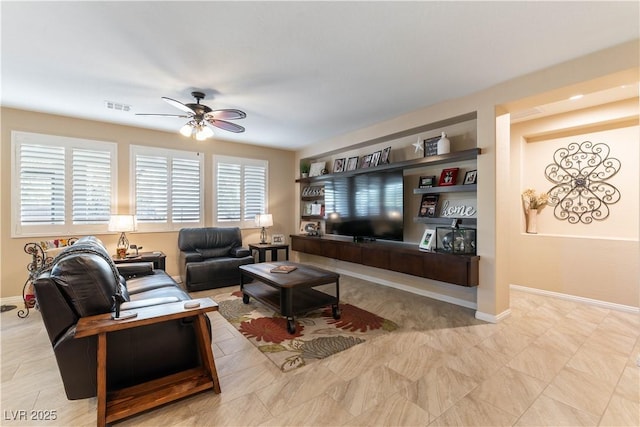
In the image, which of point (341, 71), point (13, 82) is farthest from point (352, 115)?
point (13, 82)

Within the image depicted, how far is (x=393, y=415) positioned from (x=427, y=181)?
3.10m

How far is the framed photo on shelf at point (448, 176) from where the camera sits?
149 inches

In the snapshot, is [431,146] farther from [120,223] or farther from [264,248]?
[120,223]

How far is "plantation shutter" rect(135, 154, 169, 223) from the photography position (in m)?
4.72

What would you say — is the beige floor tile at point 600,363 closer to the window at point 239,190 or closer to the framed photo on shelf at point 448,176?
the framed photo on shelf at point 448,176

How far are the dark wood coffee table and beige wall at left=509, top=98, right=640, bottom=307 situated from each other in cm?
315

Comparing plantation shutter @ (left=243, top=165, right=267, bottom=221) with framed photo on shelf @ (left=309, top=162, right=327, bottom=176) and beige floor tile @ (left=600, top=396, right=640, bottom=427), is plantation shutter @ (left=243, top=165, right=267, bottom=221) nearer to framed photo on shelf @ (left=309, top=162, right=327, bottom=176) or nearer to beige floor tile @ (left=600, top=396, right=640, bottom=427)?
framed photo on shelf @ (left=309, top=162, right=327, bottom=176)

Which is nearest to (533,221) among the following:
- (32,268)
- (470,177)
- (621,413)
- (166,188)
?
(470,177)

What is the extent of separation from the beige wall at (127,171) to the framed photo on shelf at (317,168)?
2.05 feet

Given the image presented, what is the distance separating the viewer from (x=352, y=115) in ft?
13.7

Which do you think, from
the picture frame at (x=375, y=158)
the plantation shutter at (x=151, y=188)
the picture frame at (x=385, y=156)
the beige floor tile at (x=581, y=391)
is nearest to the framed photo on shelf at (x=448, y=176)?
the picture frame at (x=385, y=156)

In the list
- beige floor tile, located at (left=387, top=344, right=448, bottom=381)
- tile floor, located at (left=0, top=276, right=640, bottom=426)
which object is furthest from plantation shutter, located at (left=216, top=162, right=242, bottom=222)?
beige floor tile, located at (left=387, top=344, right=448, bottom=381)

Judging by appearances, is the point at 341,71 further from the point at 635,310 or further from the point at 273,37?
the point at 635,310

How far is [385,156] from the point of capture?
4562mm
